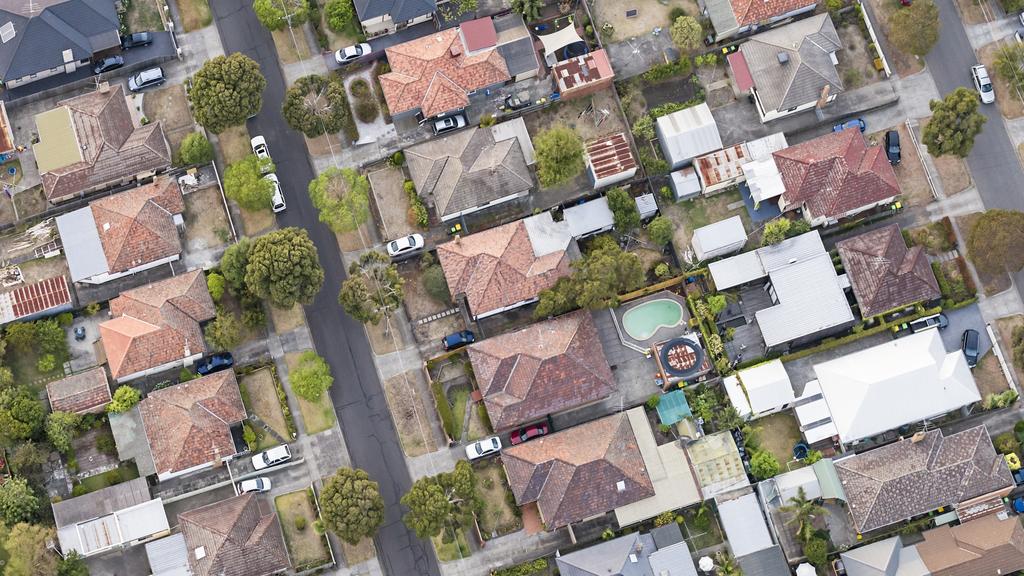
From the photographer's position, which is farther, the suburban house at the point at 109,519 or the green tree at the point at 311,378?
the green tree at the point at 311,378

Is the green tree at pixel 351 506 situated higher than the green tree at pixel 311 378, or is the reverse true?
the green tree at pixel 311 378

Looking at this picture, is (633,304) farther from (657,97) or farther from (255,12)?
(255,12)

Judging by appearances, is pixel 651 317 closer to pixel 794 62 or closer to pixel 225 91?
pixel 794 62

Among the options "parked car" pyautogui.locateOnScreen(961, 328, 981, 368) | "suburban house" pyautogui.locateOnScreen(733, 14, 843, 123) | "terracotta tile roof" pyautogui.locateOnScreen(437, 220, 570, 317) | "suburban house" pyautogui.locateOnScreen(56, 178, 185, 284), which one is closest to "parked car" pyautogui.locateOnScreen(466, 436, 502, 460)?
"terracotta tile roof" pyautogui.locateOnScreen(437, 220, 570, 317)

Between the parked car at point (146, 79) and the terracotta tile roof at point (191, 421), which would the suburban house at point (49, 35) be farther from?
the terracotta tile roof at point (191, 421)

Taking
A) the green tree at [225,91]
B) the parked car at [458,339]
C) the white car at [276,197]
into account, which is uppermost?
the green tree at [225,91]

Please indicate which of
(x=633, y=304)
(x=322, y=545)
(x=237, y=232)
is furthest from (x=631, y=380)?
(x=237, y=232)

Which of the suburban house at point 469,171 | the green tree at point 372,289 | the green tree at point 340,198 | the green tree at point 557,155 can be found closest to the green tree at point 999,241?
the green tree at point 557,155
